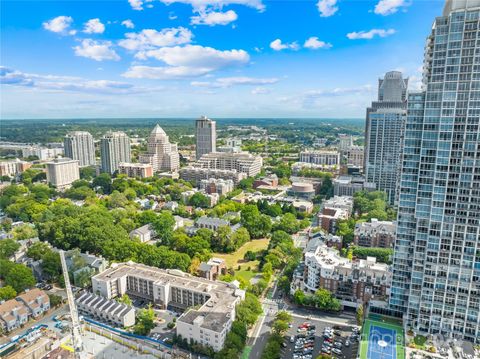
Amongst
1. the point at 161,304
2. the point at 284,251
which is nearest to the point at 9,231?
the point at 161,304

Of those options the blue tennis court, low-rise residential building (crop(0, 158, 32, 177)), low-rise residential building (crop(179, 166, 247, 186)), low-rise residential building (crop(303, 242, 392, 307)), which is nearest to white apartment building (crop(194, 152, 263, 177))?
low-rise residential building (crop(179, 166, 247, 186))

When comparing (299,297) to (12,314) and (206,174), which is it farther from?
(206,174)

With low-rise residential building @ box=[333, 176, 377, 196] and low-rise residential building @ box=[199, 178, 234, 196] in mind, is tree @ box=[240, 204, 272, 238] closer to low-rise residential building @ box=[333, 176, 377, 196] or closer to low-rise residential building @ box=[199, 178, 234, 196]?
low-rise residential building @ box=[199, 178, 234, 196]

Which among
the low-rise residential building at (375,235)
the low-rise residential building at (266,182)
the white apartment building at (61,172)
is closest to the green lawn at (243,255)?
the low-rise residential building at (375,235)

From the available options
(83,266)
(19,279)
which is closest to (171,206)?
(83,266)

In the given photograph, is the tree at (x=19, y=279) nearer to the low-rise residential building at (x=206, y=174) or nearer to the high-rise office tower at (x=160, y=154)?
the low-rise residential building at (x=206, y=174)

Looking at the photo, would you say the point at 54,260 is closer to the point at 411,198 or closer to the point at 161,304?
the point at 161,304
